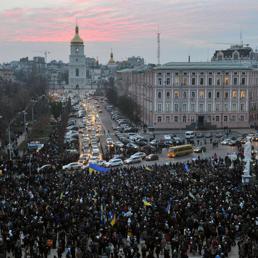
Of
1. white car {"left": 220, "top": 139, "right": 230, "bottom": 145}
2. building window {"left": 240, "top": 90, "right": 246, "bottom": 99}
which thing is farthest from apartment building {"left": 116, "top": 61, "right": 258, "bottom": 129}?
white car {"left": 220, "top": 139, "right": 230, "bottom": 145}

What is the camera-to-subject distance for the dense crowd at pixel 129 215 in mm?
16094

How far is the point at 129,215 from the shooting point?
18.7 m

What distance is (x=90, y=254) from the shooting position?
15039mm

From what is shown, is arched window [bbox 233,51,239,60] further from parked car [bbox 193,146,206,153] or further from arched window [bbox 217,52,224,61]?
parked car [bbox 193,146,206,153]

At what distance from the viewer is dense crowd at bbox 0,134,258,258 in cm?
1609

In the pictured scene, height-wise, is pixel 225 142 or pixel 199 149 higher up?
pixel 225 142

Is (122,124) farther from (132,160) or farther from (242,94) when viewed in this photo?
(132,160)

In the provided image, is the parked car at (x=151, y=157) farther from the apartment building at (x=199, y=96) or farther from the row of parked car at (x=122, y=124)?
the apartment building at (x=199, y=96)

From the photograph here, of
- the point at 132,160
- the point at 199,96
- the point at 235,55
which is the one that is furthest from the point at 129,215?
the point at 235,55


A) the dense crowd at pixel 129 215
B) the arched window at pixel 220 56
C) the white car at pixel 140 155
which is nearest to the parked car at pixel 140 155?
the white car at pixel 140 155

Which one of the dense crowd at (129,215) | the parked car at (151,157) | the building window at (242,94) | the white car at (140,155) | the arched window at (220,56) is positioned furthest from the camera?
the arched window at (220,56)

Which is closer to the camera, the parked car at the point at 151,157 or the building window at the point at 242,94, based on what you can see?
the parked car at the point at 151,157

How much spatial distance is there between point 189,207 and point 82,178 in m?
8.28

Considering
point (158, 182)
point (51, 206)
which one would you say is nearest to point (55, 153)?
point (158, 182)
